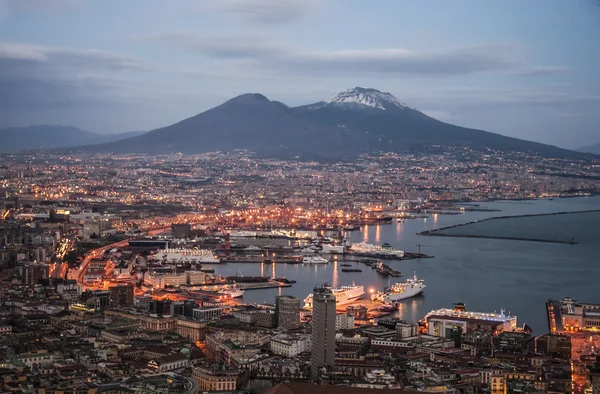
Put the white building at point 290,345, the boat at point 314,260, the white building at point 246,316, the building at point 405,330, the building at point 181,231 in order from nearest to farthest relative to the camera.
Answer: the white building at point 290,345
the building at point 405,330
the white building at point 246,316
the boat at point 314,260
the building at point 181,231

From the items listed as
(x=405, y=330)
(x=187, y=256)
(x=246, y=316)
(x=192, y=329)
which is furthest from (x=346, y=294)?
(x=187, y=256)

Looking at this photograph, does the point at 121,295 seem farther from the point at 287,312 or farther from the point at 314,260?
the point at 314,260

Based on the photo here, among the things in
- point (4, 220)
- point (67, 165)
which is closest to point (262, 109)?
point (67, 165)

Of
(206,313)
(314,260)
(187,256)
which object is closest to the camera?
(206,313)

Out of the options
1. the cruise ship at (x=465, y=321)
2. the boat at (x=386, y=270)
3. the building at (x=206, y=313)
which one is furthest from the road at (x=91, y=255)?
the cruise ship at (x=465, y=321)

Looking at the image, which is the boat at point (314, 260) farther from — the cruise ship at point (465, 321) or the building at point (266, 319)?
the building at point (266, 319)

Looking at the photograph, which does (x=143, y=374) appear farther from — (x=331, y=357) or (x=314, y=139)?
(x=314, y=139)
